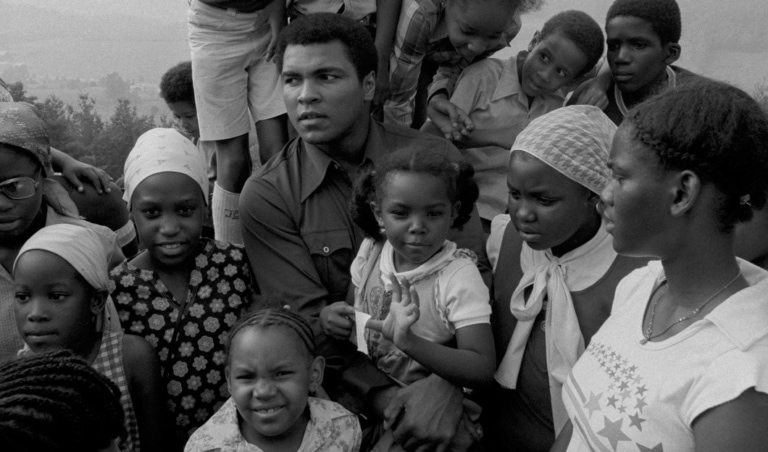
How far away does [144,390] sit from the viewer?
7.87 feet

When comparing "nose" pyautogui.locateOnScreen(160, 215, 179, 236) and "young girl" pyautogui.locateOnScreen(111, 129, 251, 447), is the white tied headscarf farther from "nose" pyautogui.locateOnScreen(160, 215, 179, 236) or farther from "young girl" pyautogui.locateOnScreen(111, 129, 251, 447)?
"nose" pyautogui.locateOnScreen(160, 215, 179, 236)

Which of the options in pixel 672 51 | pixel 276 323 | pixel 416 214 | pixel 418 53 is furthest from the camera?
pixel 418 53

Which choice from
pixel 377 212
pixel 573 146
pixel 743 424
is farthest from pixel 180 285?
pixel 743 424

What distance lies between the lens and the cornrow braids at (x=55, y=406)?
1.39m

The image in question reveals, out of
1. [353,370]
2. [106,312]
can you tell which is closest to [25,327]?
[106,312]

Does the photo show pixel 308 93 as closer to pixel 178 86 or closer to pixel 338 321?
pixel 338 321

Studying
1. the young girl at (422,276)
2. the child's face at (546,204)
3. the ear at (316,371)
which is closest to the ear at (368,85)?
the young girl at (422,276)

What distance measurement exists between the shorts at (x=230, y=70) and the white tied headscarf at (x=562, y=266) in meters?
1.75

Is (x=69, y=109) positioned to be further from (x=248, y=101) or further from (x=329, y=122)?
(x=329, y=122)

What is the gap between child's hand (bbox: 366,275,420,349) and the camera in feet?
6.67

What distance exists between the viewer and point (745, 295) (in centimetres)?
149

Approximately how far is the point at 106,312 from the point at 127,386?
29cm

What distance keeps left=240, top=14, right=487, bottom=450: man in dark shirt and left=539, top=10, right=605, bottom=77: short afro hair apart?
96cm

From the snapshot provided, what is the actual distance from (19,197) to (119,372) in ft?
2.66
